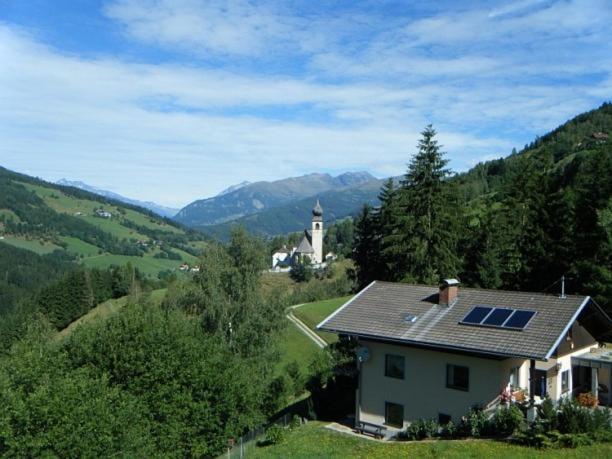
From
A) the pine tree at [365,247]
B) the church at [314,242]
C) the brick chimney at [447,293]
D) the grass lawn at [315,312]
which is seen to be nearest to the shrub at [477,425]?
the brick chimney at [447,293]

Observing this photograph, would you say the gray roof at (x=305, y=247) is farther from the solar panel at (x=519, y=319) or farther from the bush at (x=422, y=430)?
the solar panel at (x=519, y=319)

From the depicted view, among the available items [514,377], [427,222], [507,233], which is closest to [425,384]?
[514,377]

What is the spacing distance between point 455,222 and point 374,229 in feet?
36.5

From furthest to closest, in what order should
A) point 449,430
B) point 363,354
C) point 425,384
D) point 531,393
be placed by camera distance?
point 363,354 → point 425,384 → point 531,393 → point 449,430

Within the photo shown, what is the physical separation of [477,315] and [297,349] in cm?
3937

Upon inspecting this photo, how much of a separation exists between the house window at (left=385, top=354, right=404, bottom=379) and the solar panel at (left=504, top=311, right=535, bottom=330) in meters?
5.12

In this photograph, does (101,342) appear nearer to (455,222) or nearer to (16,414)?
(16,414)

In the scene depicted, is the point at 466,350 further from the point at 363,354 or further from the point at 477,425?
the point at 363,354

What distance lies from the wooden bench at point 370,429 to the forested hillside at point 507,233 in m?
15.7

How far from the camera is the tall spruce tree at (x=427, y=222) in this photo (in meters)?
39.5

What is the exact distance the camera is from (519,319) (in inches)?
889

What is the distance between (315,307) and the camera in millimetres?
77750

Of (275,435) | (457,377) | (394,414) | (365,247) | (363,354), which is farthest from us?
(365,247)

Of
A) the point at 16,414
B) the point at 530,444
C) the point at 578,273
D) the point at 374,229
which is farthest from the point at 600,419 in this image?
the point at 374,229
